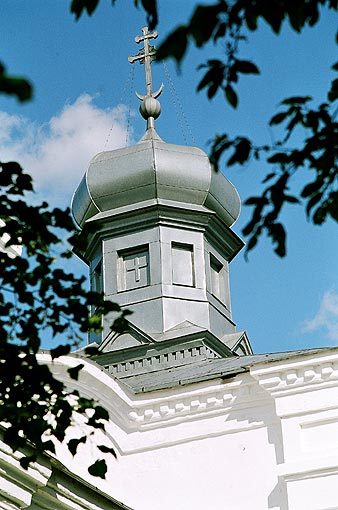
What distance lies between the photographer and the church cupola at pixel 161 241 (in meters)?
16.3

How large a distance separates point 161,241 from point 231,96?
12133 mm

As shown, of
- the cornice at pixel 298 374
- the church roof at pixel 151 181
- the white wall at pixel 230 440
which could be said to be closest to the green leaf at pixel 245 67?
the white wall at pixel 230 440

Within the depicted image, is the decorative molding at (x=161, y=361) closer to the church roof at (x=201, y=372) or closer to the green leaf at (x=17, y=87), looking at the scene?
the church roof at (x=201, y=372)

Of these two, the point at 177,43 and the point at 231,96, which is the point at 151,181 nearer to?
the point at 231,96

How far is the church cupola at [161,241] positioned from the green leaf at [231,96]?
11.3m

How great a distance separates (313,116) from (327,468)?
731cm

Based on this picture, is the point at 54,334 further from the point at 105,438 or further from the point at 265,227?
the point at 105,438

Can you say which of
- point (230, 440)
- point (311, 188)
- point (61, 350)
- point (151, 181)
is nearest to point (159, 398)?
point (230, 440)

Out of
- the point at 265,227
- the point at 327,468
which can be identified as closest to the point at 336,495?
the point at 327,468

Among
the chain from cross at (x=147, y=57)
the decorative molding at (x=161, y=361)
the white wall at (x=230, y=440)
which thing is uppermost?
the chain from cross at (x=147, y=57)

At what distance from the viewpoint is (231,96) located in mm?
4457

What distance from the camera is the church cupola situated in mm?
16328

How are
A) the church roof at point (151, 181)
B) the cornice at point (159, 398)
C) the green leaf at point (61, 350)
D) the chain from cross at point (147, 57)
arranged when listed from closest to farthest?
the green leaf at point (61, 350), the cornice at point (159, 398), the church roof at point (151, 181), the chain from cross at point (147, 57)

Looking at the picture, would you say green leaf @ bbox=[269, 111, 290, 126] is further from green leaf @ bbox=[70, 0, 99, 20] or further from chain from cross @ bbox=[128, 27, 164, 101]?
chain from cross @ bbox=[128, 27, 164, 101]
